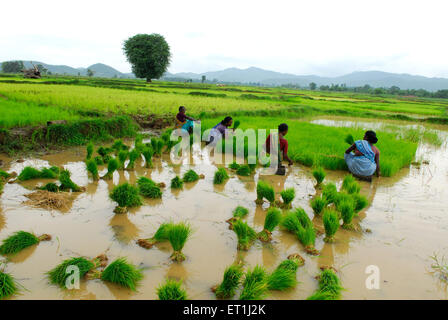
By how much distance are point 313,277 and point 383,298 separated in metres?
0.57

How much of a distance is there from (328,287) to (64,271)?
2193 mm

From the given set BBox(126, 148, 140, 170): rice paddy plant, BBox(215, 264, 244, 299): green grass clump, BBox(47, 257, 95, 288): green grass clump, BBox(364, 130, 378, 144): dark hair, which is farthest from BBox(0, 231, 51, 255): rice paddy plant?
BBox(364, 130, 378, 144): dark hair

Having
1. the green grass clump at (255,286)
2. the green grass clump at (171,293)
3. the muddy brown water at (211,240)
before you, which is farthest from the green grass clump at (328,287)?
the green grass clump at (171,293)

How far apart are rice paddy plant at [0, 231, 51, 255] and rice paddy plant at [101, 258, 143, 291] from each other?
983mm

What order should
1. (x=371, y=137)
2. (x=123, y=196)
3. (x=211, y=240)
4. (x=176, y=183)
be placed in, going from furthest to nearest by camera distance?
(x=371, y=137) → (x=176, y=183) → (x=123, y=196) → (x=211, y=240)

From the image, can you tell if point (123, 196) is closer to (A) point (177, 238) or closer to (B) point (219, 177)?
(A) point (177, 238)

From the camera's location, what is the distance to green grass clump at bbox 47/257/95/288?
2.20 metres

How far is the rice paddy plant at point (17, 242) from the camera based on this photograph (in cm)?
255

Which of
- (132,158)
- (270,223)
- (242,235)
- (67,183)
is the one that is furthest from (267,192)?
(67,183)

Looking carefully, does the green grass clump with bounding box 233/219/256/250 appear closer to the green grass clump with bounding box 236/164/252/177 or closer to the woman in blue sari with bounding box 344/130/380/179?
the green grass clump with bounding box 236/164/252/177

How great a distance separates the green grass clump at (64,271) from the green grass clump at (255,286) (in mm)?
1339

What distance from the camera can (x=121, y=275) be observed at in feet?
7.20
